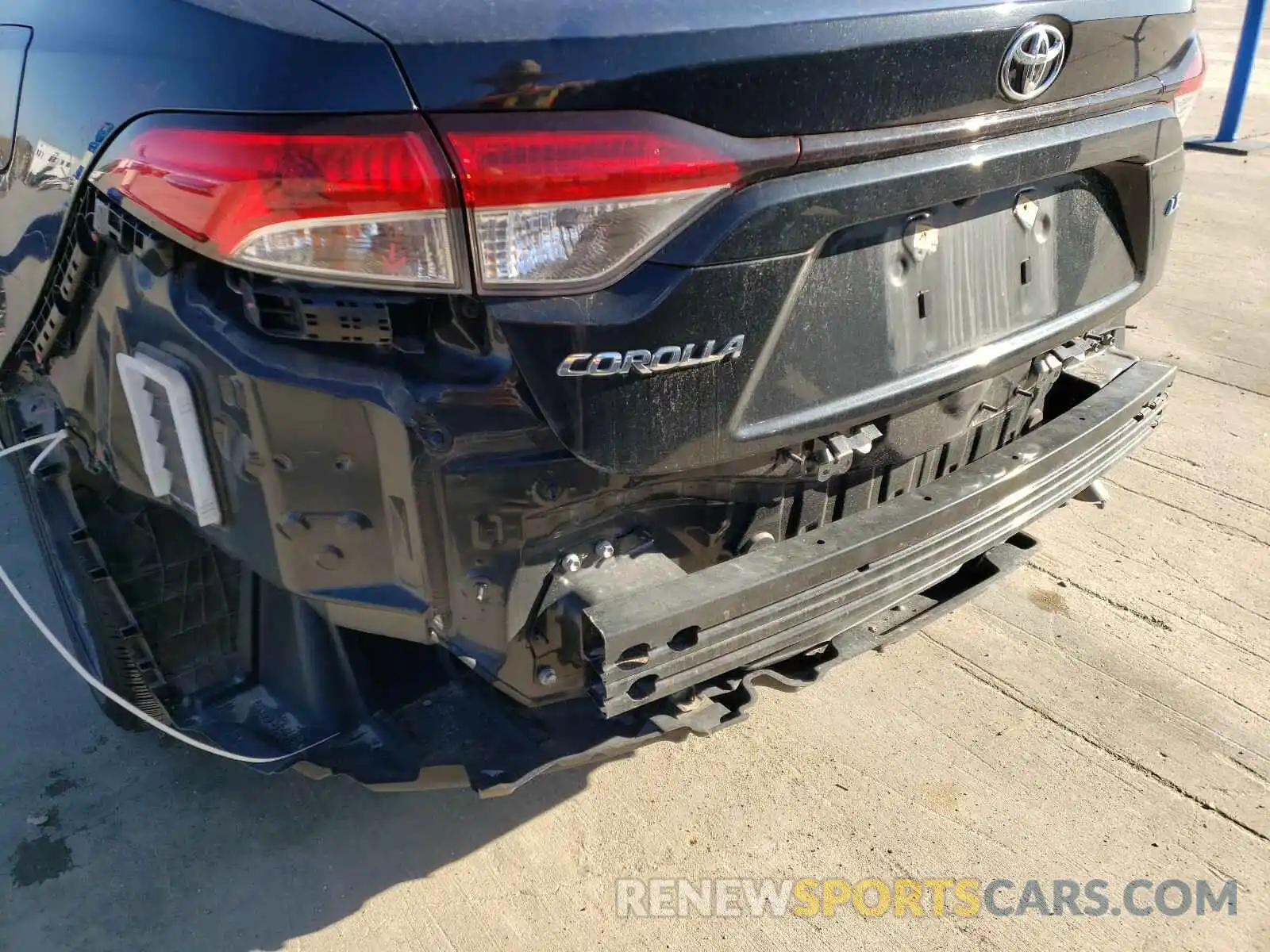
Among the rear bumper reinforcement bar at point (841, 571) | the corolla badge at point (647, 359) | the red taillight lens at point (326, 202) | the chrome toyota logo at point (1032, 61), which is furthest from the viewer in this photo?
the chrome toyota logo at point (1032, 61)

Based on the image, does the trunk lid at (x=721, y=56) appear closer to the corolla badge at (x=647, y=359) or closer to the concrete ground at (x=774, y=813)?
the corolla badge at (x=647, y=359)

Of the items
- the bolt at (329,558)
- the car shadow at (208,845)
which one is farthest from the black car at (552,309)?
the car shadow at (208,845)

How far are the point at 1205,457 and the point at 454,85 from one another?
146 inches

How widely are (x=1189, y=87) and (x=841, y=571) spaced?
143cm

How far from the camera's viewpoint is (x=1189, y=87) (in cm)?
221

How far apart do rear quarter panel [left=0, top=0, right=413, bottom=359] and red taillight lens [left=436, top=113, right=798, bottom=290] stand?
0.14m

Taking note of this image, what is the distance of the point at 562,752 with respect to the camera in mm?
1768

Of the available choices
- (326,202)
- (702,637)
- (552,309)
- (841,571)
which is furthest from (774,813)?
(326,202)

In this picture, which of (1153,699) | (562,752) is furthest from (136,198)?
(1153,699)

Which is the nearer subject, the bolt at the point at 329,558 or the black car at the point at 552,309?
the black car at the point at 552,309

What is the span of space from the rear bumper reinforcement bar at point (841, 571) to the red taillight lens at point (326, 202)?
0.61 m

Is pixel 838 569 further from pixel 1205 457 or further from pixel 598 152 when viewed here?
pixel 1205 457

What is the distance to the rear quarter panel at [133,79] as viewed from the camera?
4.34ft

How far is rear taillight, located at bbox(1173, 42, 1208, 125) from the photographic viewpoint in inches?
85.0
